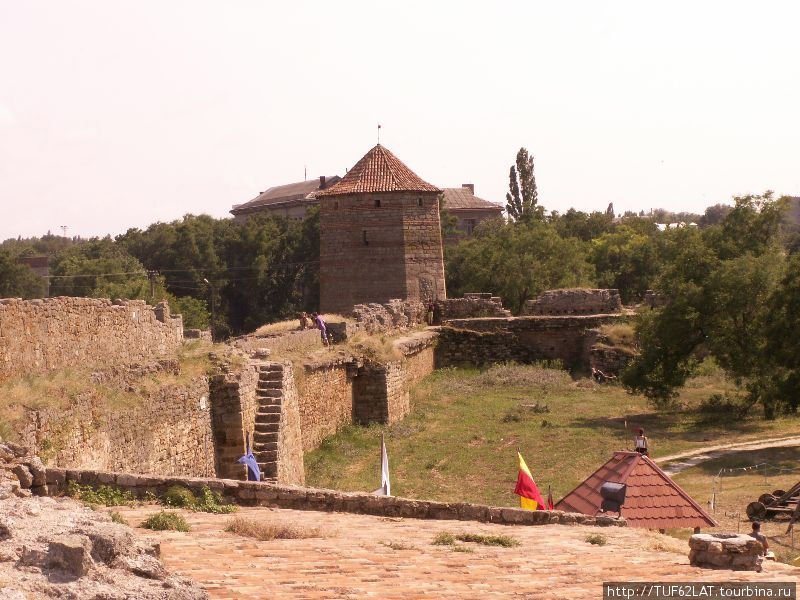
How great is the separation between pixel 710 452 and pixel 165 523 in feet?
51.8

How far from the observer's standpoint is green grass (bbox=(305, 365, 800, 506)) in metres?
18.7

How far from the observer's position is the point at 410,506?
33.4ft

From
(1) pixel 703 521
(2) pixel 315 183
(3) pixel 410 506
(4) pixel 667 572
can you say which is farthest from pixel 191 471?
(2) pixel 315 183

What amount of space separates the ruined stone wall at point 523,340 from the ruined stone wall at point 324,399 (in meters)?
12.1

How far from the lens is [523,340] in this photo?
36500 millimetres

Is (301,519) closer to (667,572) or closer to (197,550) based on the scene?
(197,550)

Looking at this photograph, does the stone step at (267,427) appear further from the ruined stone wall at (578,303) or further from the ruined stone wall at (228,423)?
the ruined stone wall at (578,303)

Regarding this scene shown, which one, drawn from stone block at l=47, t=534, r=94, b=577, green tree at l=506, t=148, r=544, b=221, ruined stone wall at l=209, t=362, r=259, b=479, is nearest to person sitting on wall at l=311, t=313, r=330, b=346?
ruined stone wall at l=209, t=362, r=259, b=479

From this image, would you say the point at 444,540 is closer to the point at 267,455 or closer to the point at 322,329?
the point at 267,455

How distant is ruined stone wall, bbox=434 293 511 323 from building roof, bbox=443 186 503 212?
6132 centimetres

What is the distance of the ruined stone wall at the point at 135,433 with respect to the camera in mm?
10461

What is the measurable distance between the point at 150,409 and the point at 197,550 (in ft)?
17.1

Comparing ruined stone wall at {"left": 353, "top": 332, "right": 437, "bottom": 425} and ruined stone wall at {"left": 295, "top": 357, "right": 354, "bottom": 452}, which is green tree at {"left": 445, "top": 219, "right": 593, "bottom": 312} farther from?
ruined stone wall at {"left": 295, "top": 357, "right": 354, "bottom": 452}

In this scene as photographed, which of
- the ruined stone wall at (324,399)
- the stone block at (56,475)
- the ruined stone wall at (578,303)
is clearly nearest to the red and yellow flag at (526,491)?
the ruined stone wall at (324,399)
